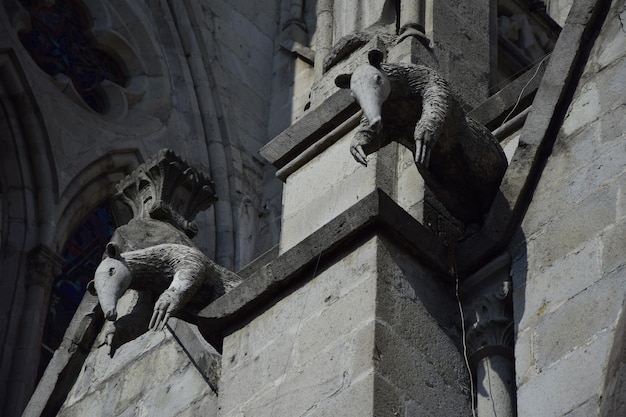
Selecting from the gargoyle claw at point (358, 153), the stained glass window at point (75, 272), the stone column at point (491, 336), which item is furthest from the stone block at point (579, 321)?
the stained glass window at point (75, 272)

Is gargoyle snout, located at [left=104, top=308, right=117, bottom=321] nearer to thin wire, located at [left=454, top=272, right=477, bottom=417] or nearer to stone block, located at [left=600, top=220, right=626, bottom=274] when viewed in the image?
thin wire, located at [left=454, top=272, right=477, bottom=417]

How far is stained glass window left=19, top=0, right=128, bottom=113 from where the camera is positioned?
16062mm

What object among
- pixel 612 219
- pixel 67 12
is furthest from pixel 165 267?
pixel 67 12

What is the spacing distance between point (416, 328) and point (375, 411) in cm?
56

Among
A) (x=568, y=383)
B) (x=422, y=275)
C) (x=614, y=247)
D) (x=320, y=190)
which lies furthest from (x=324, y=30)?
(x=568, y=383)

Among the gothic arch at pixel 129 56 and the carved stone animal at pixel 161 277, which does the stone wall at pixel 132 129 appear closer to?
the gothic arch at pixel 129 56

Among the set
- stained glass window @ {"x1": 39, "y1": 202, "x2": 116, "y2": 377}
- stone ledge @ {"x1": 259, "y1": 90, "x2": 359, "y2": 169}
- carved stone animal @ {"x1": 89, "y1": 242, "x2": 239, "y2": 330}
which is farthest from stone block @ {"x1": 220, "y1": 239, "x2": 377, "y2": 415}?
stained glass window @ {"x1": 39, "y1": 202, "x2": 116, "y2": 377}

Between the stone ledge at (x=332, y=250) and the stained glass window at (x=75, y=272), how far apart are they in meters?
6.05

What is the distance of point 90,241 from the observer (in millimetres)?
15219

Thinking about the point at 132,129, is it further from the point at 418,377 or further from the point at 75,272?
the point at 418,377

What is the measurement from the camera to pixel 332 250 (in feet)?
24.7

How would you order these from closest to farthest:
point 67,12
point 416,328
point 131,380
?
1. point 416,328
2. point 131,380
3. point 67,12

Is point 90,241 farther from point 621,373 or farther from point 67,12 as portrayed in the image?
point 621,373

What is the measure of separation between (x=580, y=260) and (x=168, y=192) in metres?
3.87
